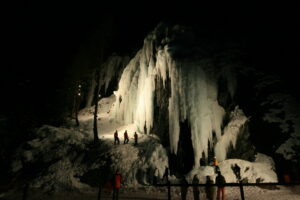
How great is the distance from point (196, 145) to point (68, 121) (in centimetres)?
1704

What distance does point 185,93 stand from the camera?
15.4 meters

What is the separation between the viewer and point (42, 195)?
1095 cm

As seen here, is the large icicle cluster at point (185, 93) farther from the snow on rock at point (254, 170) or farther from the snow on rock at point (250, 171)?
the snow on rock at point (254, 170)

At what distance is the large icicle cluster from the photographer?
1430cm

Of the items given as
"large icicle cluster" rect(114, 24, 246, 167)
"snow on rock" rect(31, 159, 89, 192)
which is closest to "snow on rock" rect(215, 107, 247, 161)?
"large icicle cluster" rect(114, 24, 246, 167)

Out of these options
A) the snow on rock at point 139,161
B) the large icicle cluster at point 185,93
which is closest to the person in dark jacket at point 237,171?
the large icicle cluster at point 185,93

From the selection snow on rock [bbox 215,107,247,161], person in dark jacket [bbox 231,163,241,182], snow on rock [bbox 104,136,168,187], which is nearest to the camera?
person in dark jacket [bbox 231,163,241,182]

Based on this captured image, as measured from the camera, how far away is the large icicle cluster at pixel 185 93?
14.3m

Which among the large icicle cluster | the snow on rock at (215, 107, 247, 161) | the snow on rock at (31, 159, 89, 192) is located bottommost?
the snow on rock at (31, 159, 89, 192)

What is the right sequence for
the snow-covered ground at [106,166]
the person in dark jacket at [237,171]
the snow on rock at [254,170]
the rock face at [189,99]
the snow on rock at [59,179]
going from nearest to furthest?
the snow-covered ground at [106,166], the snow on rock at [254,170], the person in dark jacket at [237,171], the snow on rock at [59,179], the rock face at [189,99]

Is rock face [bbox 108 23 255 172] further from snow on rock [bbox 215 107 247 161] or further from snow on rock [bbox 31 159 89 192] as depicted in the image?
snow on rock [bbox 31 159 89 192]

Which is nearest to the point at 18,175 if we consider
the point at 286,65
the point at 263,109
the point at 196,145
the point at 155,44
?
the point at 196,145

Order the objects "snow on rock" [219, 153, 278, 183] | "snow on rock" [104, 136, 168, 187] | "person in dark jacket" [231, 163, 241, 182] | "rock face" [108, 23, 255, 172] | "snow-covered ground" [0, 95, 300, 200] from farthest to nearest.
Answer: "rock face" [108, 23, 255, 172] → "snow on rock" [104, 136, 168, 187] → "person in dark jacket" [231, 163, 241, 182] → "snow on rock" [219, 153, 278, 183] → "snow-covered ground" [0, 95, 300, 200]

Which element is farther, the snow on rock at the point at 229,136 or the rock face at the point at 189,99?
the rock face at the point at 189,99
